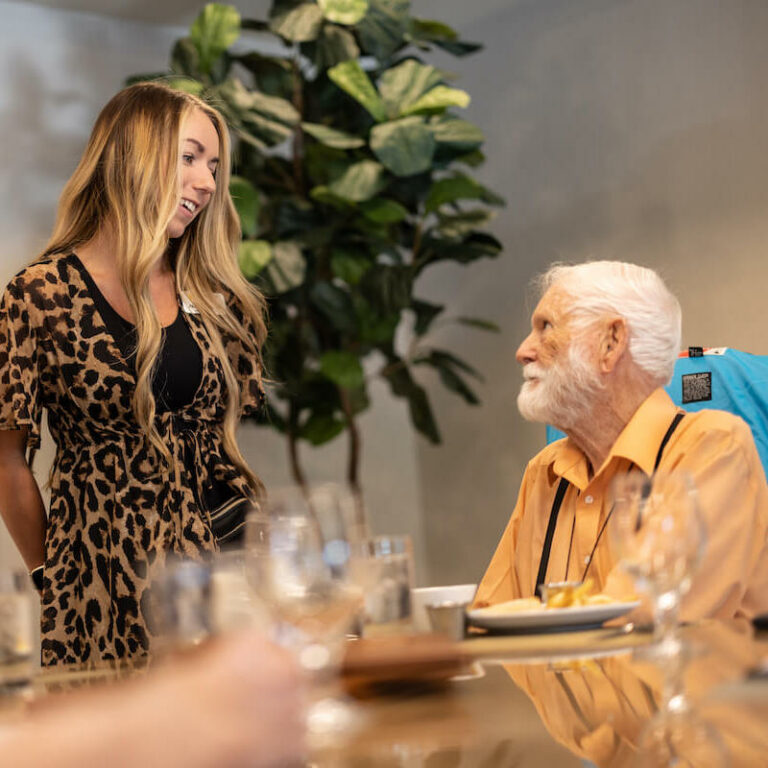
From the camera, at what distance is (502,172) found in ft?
17.1

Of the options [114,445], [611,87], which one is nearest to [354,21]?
[611,87]

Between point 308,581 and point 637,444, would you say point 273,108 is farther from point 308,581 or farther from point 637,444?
point 308,581

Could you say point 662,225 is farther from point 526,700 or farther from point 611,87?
point 526,700

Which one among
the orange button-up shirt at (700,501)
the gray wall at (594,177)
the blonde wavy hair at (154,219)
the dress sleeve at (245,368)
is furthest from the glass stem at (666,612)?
the gray wall at (594,177)

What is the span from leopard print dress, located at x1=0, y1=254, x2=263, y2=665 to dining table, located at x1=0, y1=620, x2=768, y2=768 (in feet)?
2.57

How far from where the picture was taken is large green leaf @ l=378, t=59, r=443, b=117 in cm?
429

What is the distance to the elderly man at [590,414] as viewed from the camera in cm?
187

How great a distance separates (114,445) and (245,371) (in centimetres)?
38

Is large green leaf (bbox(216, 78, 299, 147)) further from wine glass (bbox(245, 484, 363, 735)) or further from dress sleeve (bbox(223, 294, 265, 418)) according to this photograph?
wine glass (bbox(245, 484, 363, 735))

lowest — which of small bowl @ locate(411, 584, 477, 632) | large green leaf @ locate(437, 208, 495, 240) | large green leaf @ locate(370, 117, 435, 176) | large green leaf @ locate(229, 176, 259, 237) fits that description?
small bowl @ locate(411, 584, 477, 632)

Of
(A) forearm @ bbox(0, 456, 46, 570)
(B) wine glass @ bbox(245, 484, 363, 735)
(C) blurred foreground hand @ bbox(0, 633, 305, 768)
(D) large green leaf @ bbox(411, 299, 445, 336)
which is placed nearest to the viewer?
(C) blurred foreground hand @ bbox(0, 633, 305, 768)

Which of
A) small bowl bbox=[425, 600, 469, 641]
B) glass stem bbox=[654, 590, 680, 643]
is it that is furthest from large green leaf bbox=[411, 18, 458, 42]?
glass stem bbox=[654, 590, 680, 643]

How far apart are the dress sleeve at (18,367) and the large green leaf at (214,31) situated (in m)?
2.48

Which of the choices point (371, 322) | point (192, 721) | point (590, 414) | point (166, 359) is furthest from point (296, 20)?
point (192, 721)
